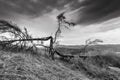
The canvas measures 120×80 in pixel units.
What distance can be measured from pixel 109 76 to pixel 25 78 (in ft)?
14.4

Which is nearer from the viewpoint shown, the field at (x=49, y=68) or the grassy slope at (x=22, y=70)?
the grassy slope at (x=22, y=70)

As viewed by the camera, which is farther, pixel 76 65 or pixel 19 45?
pixel 76 65

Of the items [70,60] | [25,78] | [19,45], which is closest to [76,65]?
[70,60]

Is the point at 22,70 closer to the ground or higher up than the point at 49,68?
higher up

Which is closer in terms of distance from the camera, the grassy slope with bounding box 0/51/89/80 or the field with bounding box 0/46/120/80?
the grassy slope with bounding box 0/51/89/80

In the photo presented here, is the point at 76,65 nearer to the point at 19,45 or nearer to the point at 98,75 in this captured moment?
the point at 98,75

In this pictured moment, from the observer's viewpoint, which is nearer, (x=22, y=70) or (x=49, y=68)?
(x=22, y=70)

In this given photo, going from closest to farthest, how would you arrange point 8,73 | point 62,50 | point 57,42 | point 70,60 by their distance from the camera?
point 8,73
point 70,60
point 57,42
point 62,50

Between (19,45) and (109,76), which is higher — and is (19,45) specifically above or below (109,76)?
above

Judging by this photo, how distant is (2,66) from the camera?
228 centimetres

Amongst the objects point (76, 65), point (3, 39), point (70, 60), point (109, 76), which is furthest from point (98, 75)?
point (3, 39)

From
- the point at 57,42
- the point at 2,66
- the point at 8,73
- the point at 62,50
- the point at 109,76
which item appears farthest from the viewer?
the point at 62,50

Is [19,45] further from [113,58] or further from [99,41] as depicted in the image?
[113,58]

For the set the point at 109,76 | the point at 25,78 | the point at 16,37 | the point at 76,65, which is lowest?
the point at 109,76
